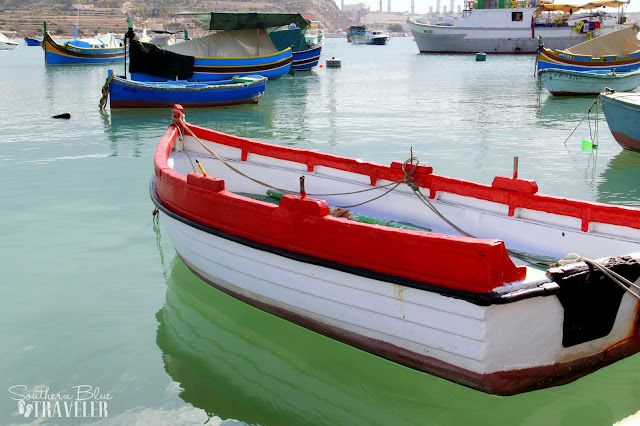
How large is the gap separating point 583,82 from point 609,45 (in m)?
7.45

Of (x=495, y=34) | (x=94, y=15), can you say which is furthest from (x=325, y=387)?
(x=94, y=15)

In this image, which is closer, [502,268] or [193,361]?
[502,268]

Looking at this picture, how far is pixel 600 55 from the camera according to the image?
29359 mm

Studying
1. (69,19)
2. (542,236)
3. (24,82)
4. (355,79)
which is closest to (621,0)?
(355,79)

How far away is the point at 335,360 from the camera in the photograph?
5.61 metres

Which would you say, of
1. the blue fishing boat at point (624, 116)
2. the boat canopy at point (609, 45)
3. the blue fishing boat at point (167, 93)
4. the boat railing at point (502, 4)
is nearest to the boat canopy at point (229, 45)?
the blue fishing boat at point (167, 93)

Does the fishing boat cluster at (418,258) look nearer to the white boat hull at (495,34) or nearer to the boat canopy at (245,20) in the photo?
the boat canopy at (245,20)

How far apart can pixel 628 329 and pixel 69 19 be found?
13592cm

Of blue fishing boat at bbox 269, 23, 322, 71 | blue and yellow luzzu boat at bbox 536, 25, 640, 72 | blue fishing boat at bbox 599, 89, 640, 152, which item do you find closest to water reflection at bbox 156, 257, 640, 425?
blue fishing boat at bbox 599, 89, 640, 152

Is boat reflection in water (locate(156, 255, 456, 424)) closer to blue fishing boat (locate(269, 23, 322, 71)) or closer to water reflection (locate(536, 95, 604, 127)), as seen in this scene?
water reflection (locate(536, 95, 604, 127))

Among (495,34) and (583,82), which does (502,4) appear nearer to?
(495,34)

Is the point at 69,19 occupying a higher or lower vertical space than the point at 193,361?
higher

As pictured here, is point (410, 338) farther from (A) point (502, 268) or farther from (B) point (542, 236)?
(B) point (542, 236)

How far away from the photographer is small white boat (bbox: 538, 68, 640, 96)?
922 inches
